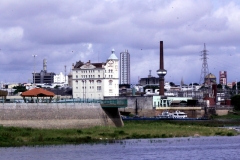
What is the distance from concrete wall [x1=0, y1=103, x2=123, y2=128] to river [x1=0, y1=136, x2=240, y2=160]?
12464 mm

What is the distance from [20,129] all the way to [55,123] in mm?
8779

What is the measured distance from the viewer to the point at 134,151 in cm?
6794

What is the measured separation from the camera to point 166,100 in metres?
172

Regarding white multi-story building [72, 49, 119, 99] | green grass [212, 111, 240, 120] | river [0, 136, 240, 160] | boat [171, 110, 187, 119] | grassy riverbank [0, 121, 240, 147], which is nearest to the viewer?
river [0, 136, 240, 160]

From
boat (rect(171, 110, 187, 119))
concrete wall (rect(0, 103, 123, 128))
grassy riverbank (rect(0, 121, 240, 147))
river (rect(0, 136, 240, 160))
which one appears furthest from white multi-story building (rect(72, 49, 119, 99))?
river (rect(0, 136, 240, 160))

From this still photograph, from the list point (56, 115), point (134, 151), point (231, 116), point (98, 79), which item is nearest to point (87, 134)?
point (56, 115)

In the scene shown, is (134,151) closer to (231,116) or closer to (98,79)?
(231,116)

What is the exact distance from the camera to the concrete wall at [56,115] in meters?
82.6

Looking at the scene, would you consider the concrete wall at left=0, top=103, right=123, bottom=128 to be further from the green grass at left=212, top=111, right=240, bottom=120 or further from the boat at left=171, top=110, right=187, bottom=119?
the green grass at left=212, top=111, right=240, bottom=120

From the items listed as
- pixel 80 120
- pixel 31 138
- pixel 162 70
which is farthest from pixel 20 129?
pixel 162 70

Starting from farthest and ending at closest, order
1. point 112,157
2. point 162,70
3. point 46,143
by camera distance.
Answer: point 162,70 → point 46,143 → point 112,157

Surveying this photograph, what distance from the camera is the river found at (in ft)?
205

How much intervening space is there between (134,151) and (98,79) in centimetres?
12738

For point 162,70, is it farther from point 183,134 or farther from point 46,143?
point 46,143
